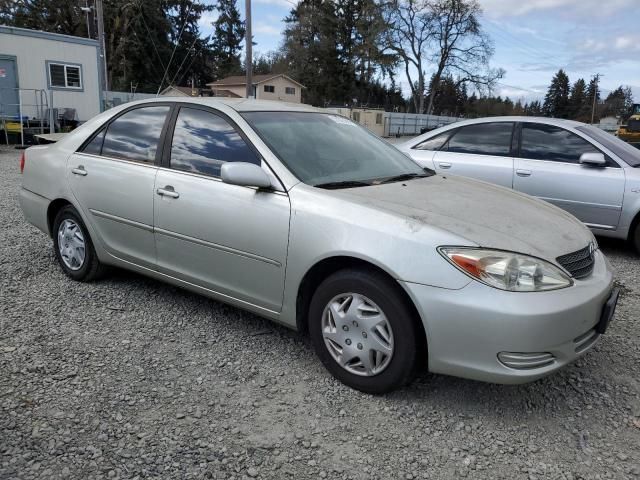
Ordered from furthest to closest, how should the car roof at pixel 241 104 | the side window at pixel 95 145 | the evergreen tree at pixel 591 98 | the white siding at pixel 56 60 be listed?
the evergreen tree at pixel 591 98, the white siding at pixel 56 60, the side window at pixel 95 145, the car roof at pixel 241 104

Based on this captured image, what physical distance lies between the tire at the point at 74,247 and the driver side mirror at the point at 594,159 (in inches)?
190

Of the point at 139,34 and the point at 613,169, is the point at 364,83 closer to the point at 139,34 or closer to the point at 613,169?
the point at 139,34

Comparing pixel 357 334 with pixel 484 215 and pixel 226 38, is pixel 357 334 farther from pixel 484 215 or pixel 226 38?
pixel 226 38

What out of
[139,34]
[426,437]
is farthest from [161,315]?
[139,34]

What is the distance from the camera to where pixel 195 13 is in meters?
55.1

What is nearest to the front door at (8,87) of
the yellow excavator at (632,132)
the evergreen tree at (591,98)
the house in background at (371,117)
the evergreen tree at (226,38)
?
the house in background at (371,117)

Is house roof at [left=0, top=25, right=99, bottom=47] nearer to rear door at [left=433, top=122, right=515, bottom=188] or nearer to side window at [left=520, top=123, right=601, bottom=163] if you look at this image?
rear door at [left=433, top=122, right=515, bottom=188]

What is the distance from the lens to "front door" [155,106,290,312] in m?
3.07

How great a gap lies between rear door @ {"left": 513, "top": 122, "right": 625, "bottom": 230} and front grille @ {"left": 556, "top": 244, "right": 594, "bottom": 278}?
2.98 meters

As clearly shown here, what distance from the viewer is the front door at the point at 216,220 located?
307cm

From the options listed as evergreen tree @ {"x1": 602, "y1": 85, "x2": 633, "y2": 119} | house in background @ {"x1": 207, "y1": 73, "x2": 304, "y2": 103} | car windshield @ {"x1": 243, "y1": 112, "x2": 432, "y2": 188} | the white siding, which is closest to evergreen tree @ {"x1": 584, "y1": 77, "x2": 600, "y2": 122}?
evergreen tree @ {"x1": 602, "y1": 85, "x2": 633, "y2": 119}

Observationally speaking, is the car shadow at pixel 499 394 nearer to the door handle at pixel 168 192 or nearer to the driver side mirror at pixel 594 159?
the door handle at pixel 168 192

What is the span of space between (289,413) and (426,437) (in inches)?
27.2

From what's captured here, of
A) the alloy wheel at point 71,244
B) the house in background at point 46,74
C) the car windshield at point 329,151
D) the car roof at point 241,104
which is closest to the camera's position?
the car windshield at point 329,151
